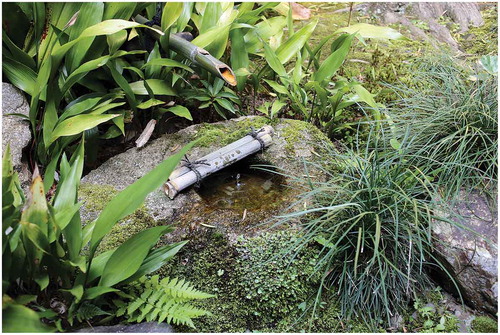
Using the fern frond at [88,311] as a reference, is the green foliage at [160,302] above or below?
below

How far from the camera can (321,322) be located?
98.5 inches

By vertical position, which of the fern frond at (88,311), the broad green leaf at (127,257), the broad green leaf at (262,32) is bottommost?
the fern frond at (88,311)

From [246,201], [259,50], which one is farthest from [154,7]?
[246,201]

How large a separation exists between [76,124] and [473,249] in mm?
2369

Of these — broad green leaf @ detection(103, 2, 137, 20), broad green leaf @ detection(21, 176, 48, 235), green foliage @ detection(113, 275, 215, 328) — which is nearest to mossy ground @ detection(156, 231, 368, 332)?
green foliage @ detection(113, 275, 215, 328)

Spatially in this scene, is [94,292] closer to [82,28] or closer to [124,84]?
[124,84]

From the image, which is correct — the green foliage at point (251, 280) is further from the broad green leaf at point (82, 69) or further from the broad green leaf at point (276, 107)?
the broad green leaf at point (82, 69)

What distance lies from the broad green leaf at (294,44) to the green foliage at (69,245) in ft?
6.47

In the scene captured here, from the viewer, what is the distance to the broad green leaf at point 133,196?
2.02 meters

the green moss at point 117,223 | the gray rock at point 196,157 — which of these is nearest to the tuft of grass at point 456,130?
the gray rock at point 196,157

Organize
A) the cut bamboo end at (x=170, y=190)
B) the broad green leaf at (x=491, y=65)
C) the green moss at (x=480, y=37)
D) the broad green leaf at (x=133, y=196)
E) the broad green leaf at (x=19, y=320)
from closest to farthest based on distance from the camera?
the broad green leaf at (x=19, y=320) → the broad green leaf at (x=133, y=196) → the cut bamboo end at (x=170, y=190) → the broad green leaf at (x=491, y=65) → the green moss at (x=480, y=37)

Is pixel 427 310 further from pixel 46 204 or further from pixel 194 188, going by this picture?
pixel 46 204

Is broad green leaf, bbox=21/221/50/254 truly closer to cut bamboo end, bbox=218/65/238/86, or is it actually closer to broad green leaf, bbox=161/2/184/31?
cut bamboo end, bbox=218/65/238/86

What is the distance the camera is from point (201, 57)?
306 cm
